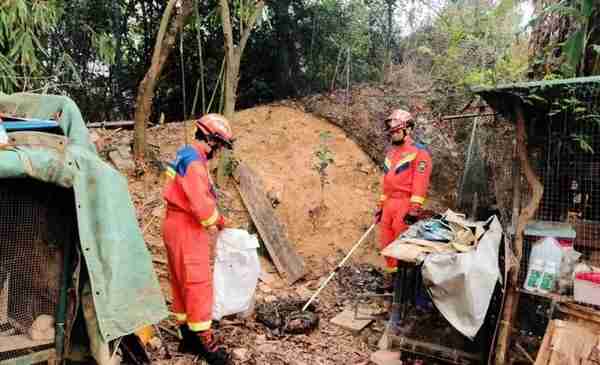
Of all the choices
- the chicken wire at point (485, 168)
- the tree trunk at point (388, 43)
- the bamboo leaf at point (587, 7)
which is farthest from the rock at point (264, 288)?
the tree trunk at point (388, 43)

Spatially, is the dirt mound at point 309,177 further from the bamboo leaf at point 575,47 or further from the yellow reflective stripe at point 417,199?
the bamboo leaf at point 575,47

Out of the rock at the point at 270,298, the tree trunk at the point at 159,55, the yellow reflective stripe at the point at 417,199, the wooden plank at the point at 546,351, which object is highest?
the tree trunk at the point at 159,55

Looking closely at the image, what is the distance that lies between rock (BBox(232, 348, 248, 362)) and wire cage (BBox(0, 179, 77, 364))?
5.87ft

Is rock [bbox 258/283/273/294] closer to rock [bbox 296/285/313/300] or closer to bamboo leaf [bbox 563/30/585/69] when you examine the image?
rock [bbox 296/285/313/300]

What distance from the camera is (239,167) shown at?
688cm

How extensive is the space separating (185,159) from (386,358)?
2.51m

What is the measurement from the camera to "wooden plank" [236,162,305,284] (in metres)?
5.88

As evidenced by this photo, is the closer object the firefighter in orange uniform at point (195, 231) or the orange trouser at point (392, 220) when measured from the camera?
the firefighter in orange uniform at point (195, 231)

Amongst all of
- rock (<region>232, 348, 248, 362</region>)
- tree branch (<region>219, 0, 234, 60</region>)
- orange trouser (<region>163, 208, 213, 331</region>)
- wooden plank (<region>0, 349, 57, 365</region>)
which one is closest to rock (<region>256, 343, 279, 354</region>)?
rock (<region>232, 348, 248, 362</region>)

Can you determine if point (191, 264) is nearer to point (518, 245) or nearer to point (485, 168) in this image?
point (518, 245)

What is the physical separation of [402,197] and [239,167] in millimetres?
2532

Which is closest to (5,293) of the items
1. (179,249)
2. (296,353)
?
(179,249)

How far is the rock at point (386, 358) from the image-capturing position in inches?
167

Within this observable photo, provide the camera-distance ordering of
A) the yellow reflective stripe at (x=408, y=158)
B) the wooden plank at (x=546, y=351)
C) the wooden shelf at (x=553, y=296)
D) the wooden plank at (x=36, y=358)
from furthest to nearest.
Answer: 1. the yellow reflective stripe at (x=408, y=158)
2. the wooden shelf at (x=553, y=296)
3. the wooden plank at (x=546, y=351)
4. the wooden plank at (x=36, y=358)
